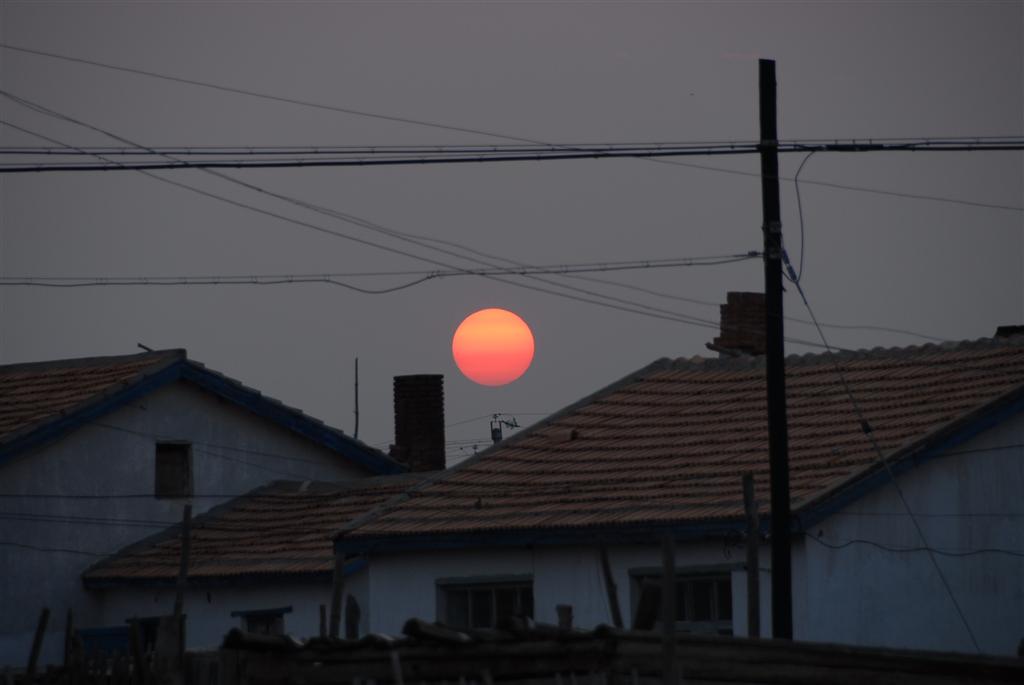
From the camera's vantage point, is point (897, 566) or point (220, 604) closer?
point (897, 566)

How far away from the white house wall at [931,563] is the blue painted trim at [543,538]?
45.7 inches

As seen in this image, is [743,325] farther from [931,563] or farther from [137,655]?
[137,655]

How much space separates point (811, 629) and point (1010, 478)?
A: 11.6 feet

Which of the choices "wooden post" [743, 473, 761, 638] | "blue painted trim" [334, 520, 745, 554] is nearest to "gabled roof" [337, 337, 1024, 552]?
"blue painted trim" [334, 520, 745, 554]

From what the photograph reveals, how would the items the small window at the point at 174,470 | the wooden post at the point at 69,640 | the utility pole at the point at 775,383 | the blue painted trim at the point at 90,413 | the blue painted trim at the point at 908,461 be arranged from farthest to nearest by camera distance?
the small window at the point at 174,470, the blue painted trim at the point at 90,413, the blue painted trim at the point at 908,461, the wooden post at the point at 69,640, the utility pole at the point at 775,383

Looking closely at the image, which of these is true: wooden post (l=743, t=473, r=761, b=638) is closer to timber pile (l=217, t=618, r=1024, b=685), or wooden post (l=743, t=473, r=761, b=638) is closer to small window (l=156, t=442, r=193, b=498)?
timber pile (l=217, t=618, r=1024, b=685)

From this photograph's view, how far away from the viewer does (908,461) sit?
18.5m

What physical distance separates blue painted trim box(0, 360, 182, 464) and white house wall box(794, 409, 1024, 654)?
45.9 feet

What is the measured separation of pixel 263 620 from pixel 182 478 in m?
5.00

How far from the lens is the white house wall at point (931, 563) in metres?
17.8

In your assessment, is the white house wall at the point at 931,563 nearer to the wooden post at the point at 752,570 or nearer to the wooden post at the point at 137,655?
the wooden post at the point at 752,570

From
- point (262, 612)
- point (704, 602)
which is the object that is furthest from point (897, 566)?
point (262, 612)

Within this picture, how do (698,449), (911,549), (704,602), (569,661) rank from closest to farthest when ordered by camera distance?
(569,661), (911,549), (704,602), (698,449)

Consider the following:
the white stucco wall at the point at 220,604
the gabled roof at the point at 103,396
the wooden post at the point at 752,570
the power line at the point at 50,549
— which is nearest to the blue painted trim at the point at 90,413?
the gabled roof at the point at 103,396
